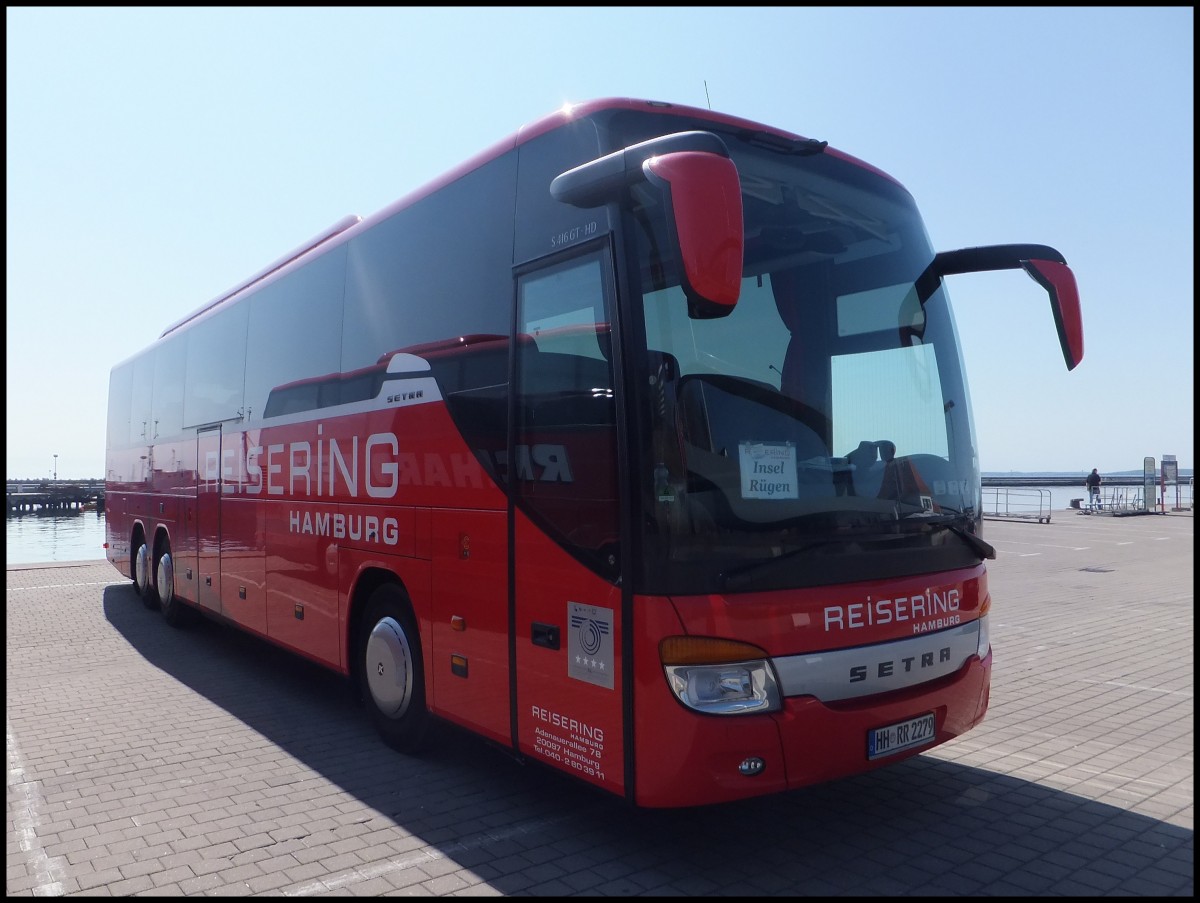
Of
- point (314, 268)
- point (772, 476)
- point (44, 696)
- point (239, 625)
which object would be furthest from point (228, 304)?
point (772, 476)

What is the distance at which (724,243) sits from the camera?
3.41 metres

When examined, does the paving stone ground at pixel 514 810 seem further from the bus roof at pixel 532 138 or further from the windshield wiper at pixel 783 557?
the bus roof at pixel 532 138

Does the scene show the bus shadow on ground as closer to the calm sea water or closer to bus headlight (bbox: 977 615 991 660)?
bus headlight (bbox: 977 615 991 660)

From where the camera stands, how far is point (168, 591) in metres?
11.3

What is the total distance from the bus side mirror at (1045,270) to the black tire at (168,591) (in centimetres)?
895

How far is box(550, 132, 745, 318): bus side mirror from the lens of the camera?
3.38m

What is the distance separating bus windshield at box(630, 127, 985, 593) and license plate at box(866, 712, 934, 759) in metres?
0.69

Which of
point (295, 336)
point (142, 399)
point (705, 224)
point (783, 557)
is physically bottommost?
point (783, 557)

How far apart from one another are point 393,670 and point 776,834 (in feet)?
8.57

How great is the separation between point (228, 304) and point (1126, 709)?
8.43m

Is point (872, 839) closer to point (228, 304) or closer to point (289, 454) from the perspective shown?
point (289, 454)

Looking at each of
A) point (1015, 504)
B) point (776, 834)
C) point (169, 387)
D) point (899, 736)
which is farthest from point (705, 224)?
point (1015, 504)

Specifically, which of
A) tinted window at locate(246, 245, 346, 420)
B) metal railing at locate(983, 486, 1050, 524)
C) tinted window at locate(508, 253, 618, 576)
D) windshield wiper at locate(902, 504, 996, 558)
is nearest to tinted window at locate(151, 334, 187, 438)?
tinted window at locate(246, 245, 346, 420)

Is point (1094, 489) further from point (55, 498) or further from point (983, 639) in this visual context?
point (55, 498)
